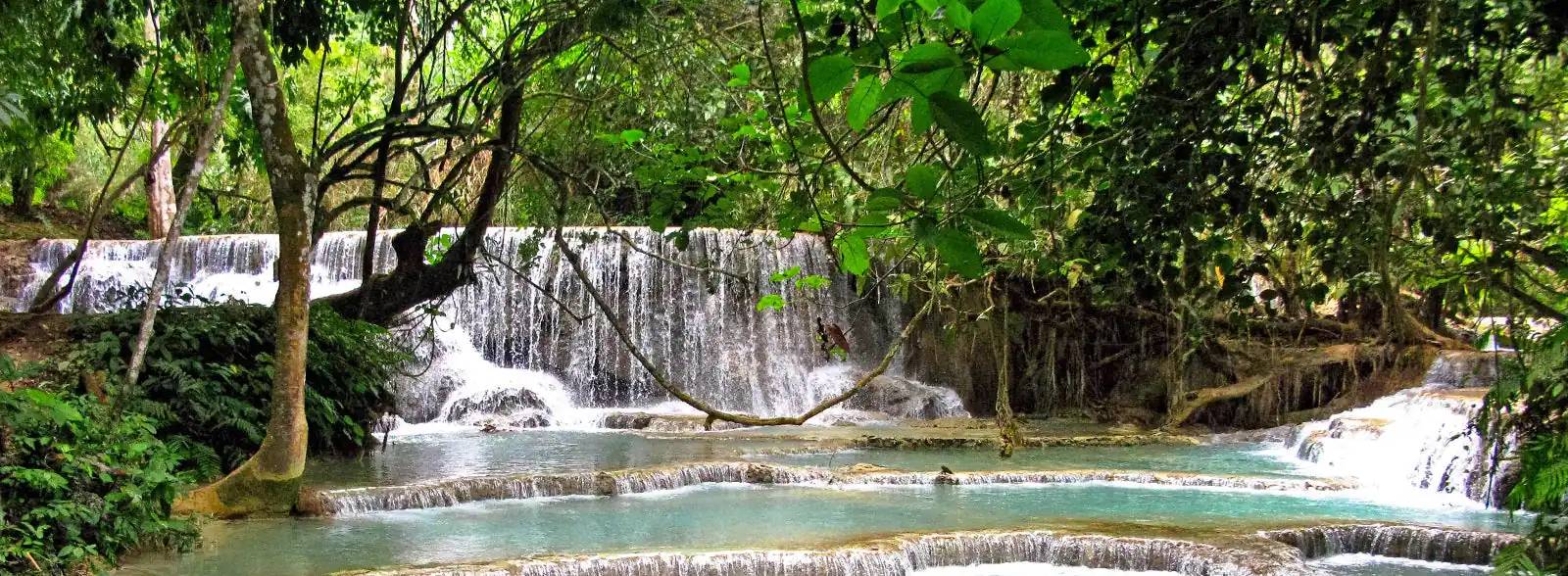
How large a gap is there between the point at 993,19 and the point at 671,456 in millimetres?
9131

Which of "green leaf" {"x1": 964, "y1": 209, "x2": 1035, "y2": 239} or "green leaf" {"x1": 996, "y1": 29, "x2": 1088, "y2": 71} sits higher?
"green leaf" {"x1": 996, "y1": 29, "x2": 1088, "y2": 71}

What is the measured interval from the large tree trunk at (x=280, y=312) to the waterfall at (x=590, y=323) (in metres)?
7.43

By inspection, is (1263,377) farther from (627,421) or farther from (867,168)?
(867,168)

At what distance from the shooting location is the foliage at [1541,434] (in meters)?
3.51

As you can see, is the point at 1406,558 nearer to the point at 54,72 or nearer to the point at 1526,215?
the point at 1526,215

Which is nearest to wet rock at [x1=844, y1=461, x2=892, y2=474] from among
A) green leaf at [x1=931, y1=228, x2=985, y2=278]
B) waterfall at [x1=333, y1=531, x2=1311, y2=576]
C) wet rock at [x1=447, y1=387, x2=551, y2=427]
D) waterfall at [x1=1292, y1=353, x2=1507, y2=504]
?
waterfall at [x1=333, y1=531, x2=1311, y2=576]

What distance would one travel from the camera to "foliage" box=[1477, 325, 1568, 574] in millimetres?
3506

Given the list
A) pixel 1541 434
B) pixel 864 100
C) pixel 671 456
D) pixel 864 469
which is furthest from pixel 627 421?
pixel 864 100

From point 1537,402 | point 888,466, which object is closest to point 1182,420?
point 888,466

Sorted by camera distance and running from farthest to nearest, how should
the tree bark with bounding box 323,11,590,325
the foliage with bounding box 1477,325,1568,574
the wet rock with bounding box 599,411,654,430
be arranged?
1. the wet rock with bounding box 599,411,654,430
2. the tree bark with bounding box 323,11,590,325
3. the foliage with bounding box 1477,325,1568,574

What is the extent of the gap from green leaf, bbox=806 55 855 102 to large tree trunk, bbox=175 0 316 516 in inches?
170

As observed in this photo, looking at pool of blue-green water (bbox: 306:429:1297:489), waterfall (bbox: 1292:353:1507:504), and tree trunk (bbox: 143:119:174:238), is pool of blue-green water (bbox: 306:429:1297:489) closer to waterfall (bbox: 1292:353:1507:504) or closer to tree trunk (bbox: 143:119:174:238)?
waterfall (bbox: 1292:353:1507:504)

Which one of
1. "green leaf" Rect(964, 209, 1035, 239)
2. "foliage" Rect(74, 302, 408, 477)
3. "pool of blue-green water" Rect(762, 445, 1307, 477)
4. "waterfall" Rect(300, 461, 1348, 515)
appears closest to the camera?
"green leaf" Rect(964, 209, 1035, 239)

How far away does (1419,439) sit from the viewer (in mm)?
9969
